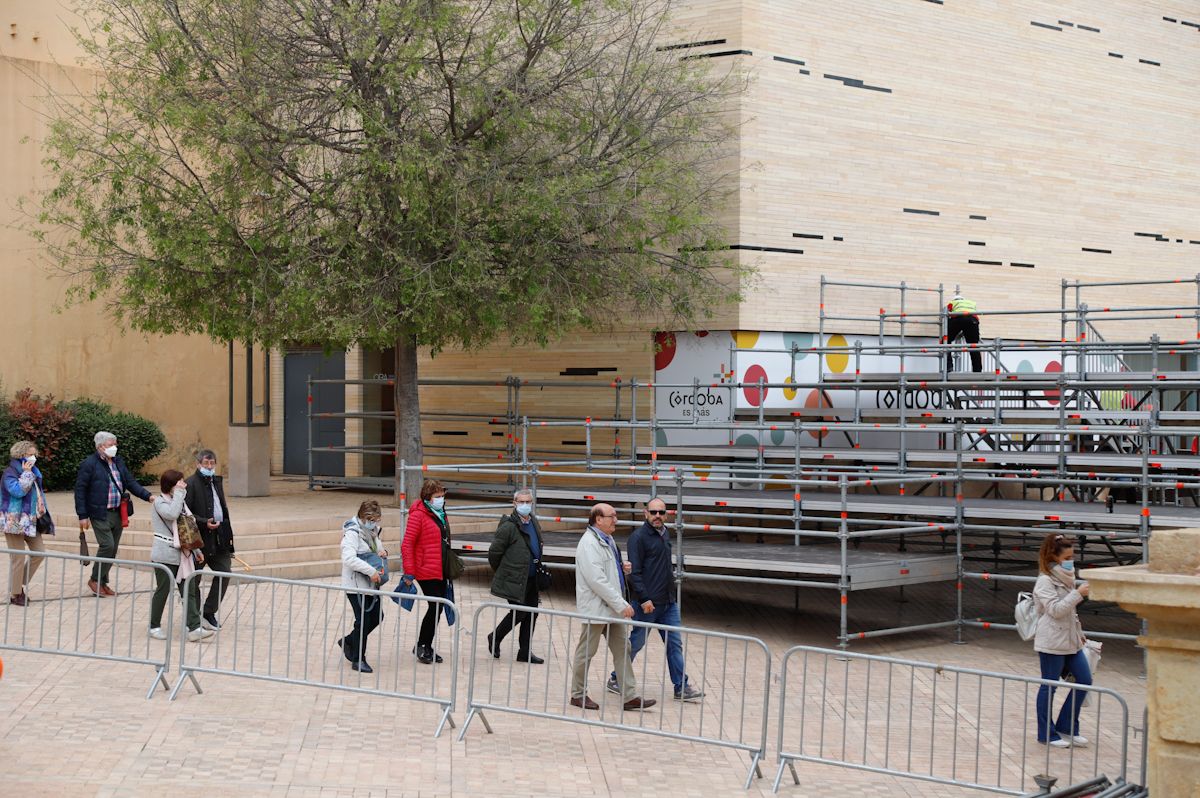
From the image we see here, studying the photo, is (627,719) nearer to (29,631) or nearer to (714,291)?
(29,631)

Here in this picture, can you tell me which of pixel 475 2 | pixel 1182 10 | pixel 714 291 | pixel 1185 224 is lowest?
pixel 714 291

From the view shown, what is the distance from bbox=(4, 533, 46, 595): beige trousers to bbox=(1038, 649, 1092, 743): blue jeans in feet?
31.2

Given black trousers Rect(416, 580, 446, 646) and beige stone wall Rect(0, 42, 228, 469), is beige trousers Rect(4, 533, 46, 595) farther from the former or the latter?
beige stone wall Rect(0, 42, 228, 469)

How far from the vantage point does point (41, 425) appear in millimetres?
24422

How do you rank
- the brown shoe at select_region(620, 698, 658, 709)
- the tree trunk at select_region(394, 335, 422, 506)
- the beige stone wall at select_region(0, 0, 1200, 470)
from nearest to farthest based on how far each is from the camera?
the brown shoe at select_region(620, 698, 658, 709) < the tree trunk at select_region(394, 335, 422, 506) < the beige stone wall at select_region(0, 0, 1200, 470)

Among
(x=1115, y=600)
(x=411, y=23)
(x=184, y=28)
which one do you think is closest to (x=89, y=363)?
(x=184, y=28)

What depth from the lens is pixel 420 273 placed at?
18.5 m

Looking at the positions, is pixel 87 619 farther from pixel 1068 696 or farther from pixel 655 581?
pixel 1068 696

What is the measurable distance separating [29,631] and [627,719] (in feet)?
19.1

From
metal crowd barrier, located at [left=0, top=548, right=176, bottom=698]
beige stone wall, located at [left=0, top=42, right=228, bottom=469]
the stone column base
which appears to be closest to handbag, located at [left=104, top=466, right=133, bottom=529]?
metal crowd barrier, located at [left=0, top=548, right=176, bottom=698]

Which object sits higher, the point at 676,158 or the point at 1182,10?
the point at 1182,10

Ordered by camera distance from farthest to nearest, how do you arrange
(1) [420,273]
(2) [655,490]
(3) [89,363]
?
(3) [89,363] → (1) [420,273] → (2) [655,490]

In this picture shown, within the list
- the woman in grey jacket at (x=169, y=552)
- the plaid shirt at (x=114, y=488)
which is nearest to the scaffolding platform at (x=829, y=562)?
the plaid shirt at (x=114, y=488)

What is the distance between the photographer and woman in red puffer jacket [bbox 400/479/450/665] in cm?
1273
